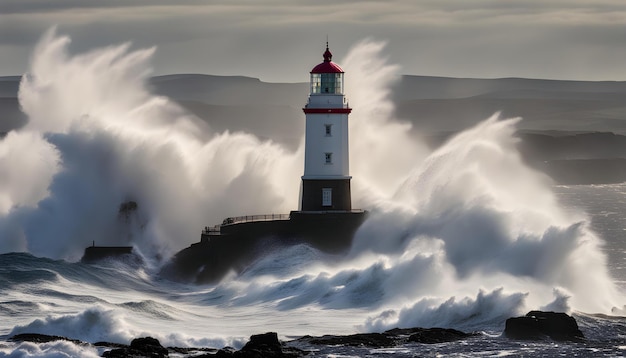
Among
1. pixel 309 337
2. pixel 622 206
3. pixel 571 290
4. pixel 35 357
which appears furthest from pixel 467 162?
pixel 622 206

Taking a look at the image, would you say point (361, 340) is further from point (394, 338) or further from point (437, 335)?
point (437, 335)

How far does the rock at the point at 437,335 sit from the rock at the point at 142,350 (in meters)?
4.54

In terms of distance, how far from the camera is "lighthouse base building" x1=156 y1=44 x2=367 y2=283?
141 feet

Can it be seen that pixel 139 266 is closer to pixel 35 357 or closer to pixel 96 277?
pixel 96 277

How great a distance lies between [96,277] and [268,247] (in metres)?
4.20

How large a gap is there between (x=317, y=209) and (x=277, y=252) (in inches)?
58.7

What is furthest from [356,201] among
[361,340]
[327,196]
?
[361,340]

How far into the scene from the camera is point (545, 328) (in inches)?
1256

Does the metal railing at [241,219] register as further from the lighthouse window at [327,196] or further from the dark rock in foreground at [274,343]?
the dark rock in foreground at [274,343]

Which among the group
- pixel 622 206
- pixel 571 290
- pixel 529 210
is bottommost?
pixel 571 290

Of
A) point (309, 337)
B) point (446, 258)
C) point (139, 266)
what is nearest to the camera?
point (309, 337)

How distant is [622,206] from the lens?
7000 centimetres

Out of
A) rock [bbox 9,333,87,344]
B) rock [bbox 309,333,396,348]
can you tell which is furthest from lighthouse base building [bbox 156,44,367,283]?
rock [bbox 9,333,87,344]

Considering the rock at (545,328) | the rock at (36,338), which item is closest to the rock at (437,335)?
the rock at (545,328)
